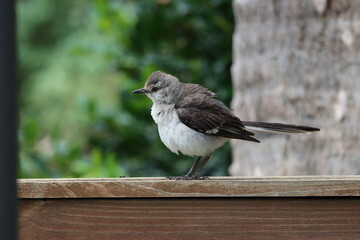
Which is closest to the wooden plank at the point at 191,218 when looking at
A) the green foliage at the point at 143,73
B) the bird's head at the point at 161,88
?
the bird's head at the point at 161,88

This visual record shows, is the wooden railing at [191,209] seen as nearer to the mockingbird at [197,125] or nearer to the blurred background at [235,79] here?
the mockingbird at [197,125]

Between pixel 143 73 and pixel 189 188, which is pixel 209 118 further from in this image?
pixel 143 73

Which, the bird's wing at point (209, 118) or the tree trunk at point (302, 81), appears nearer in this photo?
Result: the bird's wing at point (209, 118)

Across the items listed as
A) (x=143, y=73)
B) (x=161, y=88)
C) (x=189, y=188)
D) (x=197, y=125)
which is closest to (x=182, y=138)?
(x=197, y=125)

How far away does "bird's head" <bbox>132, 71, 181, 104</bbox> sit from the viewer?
4.13m

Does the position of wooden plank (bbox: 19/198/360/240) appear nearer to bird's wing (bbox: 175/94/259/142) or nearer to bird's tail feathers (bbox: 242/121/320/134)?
bird's tail feathers (bbox: 242/121/320/134)

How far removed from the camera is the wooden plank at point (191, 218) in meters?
2.28

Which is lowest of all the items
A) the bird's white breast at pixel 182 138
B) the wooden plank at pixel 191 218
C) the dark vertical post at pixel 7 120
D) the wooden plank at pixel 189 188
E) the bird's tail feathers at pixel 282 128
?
the wooden plank at pixel 191 218

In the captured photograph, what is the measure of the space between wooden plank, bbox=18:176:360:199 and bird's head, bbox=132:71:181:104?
5.83 ft

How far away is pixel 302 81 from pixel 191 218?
3.08 m

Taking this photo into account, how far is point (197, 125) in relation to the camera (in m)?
3.83

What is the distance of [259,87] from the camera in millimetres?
5355

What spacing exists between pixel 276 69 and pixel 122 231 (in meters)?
3.20

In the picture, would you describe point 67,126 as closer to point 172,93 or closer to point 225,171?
point 225,171
